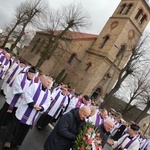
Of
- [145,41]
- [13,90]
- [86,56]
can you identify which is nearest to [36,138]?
[13,90]

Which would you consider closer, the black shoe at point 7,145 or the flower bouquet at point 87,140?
the flower bouquet at point 87,140

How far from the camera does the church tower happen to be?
118 feet

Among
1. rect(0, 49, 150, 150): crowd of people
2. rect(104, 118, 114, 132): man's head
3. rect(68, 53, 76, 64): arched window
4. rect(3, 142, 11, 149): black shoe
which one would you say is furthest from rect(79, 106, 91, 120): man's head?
rect(68, 53, 76, 64): arched window

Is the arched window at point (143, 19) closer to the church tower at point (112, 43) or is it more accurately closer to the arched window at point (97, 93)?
the church tower at point (112, 43)

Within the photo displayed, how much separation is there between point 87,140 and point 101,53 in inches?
1282

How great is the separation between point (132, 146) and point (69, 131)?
3.22m

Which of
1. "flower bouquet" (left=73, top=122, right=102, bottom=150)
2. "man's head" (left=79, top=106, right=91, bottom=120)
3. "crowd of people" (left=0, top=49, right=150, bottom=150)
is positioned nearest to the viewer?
"flower bouquet" (left=73, top=122, right=102, bottom=150)

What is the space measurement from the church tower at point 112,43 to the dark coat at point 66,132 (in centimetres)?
3047

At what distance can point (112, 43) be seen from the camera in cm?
3625

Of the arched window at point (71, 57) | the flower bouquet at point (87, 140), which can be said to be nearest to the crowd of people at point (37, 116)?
the flower bouquet at point (87, 140)

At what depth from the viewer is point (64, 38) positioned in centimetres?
3859

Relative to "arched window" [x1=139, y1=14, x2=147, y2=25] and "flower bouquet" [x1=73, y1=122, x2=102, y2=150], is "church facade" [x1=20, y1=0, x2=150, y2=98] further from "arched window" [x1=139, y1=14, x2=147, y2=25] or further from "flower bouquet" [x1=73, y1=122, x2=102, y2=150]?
"flower bouquet" [x1=73, y1=122, x2=102, y2=150]

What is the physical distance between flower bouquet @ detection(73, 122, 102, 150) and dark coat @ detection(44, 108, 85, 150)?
0.13m

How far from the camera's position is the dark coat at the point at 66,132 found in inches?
189
